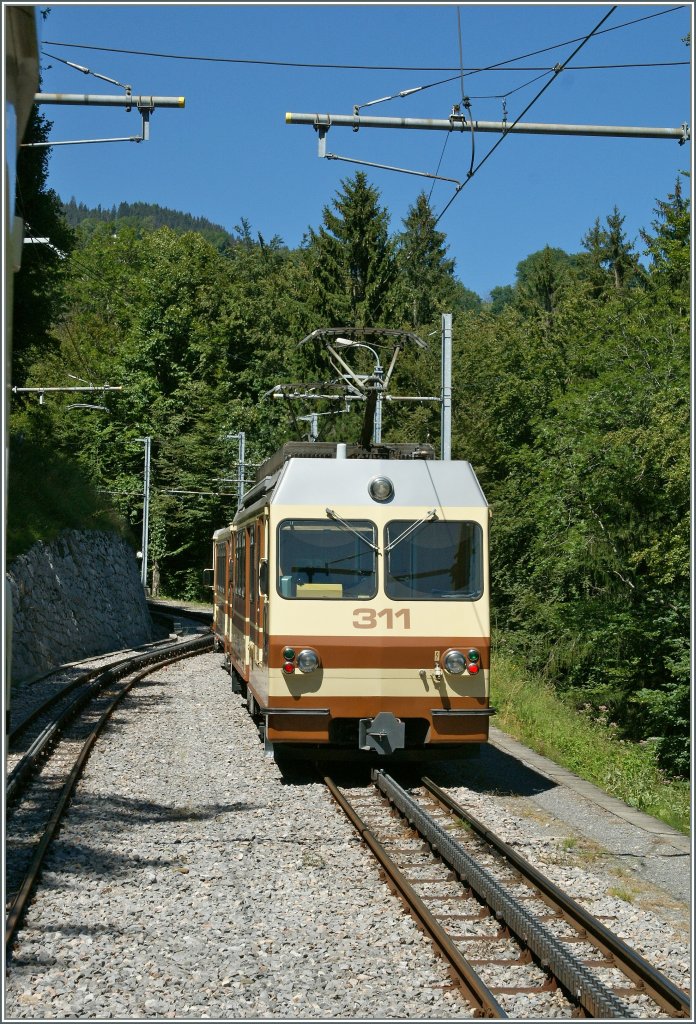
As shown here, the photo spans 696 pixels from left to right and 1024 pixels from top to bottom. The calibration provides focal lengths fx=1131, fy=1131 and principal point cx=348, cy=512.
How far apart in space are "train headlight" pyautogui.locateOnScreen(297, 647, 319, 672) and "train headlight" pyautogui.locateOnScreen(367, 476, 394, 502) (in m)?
1.69

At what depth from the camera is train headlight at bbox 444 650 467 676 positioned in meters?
11.1

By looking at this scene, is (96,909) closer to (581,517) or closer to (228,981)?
(228,981)

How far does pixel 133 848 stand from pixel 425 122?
237 inches

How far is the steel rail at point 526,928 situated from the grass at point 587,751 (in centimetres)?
254

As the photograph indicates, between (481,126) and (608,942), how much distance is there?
580 cm

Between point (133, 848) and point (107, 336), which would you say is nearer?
point (133, 848)

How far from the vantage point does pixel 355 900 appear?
7488 millimetres

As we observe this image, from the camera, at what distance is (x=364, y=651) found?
1102 cm

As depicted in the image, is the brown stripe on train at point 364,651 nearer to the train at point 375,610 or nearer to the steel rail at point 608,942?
the train at point 375,610

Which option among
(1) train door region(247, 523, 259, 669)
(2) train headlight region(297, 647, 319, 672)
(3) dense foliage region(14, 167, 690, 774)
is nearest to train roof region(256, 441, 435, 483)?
(1) train door region(247, 523, 259, 669)

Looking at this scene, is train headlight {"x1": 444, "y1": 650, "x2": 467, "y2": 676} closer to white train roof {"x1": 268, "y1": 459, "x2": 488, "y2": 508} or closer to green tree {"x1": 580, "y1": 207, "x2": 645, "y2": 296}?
white train roof {"x1": 268, "y1": 459, "x2": 488, "y2": 508}

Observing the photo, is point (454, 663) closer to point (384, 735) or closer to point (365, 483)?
point (384, 735)

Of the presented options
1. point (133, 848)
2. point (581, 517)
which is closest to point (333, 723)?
point (133, 848)

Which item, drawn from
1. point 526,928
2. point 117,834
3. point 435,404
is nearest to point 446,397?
point 117,834
